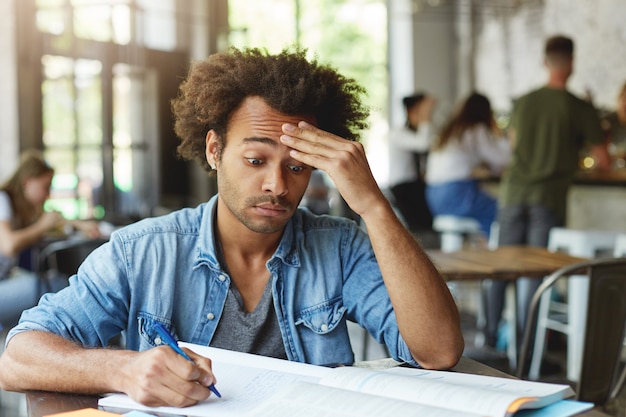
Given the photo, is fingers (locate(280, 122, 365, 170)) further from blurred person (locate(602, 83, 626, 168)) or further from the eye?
blurred person (locate(602, 83, 626, 168))

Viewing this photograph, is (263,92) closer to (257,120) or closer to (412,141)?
(257,120)

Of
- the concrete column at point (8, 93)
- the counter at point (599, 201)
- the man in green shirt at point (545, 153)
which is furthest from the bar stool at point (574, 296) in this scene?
the concrete column at point (8, 93)

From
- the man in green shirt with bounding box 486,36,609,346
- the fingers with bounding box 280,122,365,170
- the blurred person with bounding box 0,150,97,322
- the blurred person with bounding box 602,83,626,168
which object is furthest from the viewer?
the blurred person with bounding box 602,83,626,168

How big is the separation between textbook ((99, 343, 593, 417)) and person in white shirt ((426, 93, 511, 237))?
4.14 meters

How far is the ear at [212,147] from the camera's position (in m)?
1.67

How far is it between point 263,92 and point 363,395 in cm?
70

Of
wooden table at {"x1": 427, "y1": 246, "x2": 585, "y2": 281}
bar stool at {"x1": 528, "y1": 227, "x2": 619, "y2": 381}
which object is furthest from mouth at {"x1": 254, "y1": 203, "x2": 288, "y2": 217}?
bar stool at {"x1": 528, "y1": 227, "x2": 619, "y2": 381}

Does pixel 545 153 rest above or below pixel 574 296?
above

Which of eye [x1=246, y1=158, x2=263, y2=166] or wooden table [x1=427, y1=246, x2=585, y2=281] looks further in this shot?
wooden table [x1=427, y1=246, x2=585, y2=281]

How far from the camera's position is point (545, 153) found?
4.32 metres

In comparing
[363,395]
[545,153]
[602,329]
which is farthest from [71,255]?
[545,153]

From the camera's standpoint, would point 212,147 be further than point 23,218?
No

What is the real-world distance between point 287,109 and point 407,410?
703 millimetres

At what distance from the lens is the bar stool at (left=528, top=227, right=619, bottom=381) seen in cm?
381
